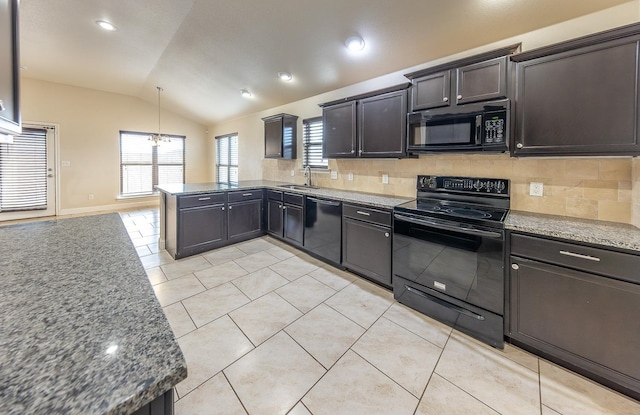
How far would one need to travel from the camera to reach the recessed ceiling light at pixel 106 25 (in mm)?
3469

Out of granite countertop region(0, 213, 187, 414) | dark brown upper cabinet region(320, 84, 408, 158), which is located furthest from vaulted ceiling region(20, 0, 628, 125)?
granite countertop region(0, 213, 187, 414)

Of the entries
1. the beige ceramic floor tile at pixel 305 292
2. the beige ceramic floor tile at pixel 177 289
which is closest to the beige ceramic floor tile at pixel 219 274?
the beige ceramic floor tile at pixel 177 289

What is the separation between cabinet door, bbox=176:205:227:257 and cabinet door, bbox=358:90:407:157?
2.27 m

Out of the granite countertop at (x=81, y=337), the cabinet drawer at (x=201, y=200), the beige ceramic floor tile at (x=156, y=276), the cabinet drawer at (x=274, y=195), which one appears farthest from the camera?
the cabinet drawer at (x=274, y=195)

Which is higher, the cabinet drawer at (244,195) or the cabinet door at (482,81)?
the cabinet door at (482,81)

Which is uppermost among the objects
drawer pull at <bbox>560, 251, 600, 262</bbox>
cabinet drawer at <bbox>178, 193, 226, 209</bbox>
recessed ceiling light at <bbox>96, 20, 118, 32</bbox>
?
recessed ceiling light at <bbox>96, 20, 118, 32</bbox>

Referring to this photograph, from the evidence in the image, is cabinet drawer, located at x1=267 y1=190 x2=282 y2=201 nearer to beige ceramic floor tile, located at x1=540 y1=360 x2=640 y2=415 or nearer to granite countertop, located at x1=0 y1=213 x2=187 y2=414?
granite countertop, located at x1=0 y1=213 x2=187 y2=414

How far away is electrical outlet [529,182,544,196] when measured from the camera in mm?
2287

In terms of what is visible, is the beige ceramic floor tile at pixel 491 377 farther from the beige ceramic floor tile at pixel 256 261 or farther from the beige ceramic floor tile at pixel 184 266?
the beige ceramic floor tile at pixel 184 266

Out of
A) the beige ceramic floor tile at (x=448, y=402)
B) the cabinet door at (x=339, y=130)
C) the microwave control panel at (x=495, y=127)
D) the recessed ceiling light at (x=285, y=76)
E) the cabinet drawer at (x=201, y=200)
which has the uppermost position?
the recessed ceiling light at (x=285, y=76)

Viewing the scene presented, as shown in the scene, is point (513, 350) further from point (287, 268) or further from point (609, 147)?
point (287, 268)

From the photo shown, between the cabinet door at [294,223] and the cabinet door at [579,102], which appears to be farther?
the cabinet door at [294,223]

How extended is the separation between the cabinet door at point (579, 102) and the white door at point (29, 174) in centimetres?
818

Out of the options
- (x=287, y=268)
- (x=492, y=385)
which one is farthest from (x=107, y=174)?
(x=492, y=385)
